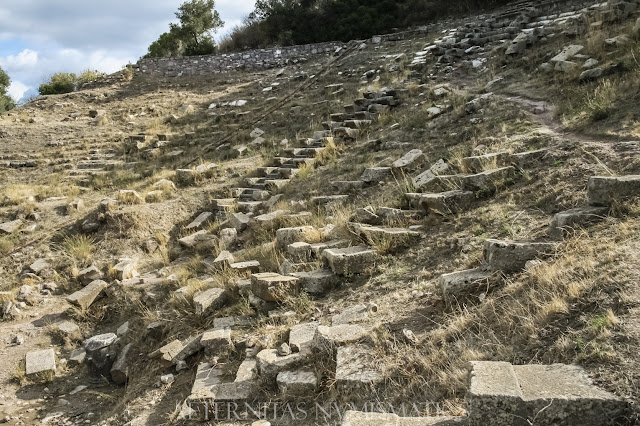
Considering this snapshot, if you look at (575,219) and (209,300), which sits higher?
(575,219)

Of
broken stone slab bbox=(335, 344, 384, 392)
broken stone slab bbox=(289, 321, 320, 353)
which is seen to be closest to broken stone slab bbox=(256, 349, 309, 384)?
broken stone slab bbox=(289, 321, 320, 353)

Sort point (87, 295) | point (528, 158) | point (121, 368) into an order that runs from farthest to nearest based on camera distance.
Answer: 1. point (87, 295)
2. point (528, 158)
3. point (121, 368)

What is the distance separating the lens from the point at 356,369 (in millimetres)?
3961

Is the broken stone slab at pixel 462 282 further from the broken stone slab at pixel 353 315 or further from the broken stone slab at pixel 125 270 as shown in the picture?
the broken stone slab at pixel 125 270

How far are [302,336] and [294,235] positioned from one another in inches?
103

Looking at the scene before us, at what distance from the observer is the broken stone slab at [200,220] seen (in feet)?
32.1

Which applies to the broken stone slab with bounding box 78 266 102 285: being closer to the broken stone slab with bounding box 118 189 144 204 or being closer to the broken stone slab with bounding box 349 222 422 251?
the broken stone slab with bounding box 118 189 144 204

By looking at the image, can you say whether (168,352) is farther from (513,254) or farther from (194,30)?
(194,30)

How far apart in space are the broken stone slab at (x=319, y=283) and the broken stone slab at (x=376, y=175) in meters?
3.08

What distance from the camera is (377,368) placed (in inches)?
154

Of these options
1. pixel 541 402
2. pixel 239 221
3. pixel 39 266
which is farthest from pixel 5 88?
pixel 541 402

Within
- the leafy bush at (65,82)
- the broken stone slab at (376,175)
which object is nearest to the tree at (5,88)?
the leafy bush at (65,82)

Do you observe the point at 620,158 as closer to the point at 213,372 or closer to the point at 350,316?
the point at 350,316

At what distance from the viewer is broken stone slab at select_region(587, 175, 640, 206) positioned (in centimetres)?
463
